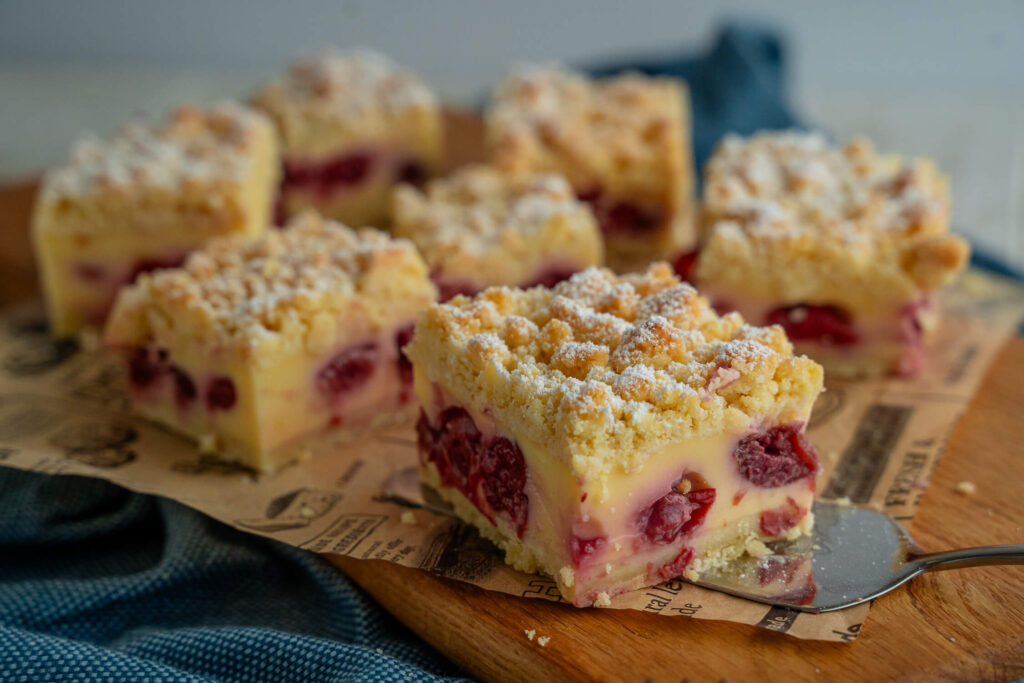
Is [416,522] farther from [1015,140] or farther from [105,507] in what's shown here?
[1015,140]

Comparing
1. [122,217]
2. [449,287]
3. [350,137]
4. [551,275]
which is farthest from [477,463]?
[350,137]

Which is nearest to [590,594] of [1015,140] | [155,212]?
[155,212]

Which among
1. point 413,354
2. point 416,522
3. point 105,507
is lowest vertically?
point 105,507

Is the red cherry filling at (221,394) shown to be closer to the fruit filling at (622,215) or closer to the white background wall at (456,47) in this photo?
the fruit filling at (622,215)

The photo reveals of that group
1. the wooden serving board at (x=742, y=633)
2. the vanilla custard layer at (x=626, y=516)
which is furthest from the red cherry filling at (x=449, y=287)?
the wooden serving board at (x=742, y=633)

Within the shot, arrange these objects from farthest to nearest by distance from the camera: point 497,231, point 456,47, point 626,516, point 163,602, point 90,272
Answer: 1. point 456,47
2. point 90,272
3. point 497,231
4. point 163,602
5. point 626,516

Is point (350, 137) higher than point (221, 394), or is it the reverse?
point (350, 137)

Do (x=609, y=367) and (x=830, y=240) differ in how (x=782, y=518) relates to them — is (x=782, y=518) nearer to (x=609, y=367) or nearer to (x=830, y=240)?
(x=609, y=367)
